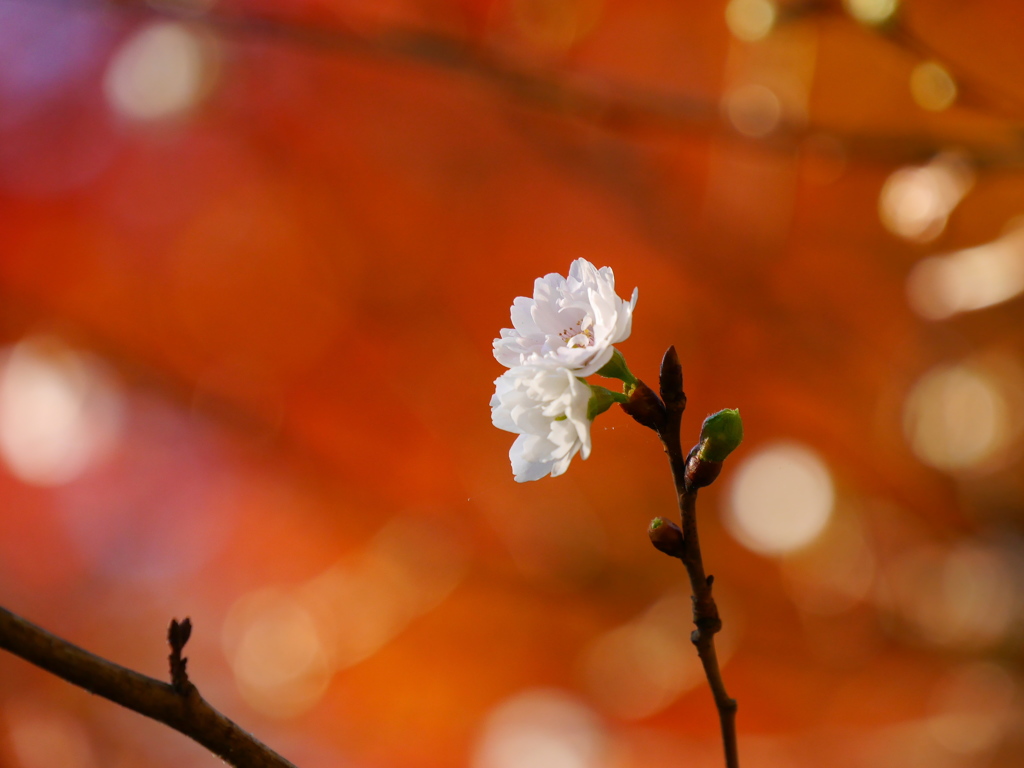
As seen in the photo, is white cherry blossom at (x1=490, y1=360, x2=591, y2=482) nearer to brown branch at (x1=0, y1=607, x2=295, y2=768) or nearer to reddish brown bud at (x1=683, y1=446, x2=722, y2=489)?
A: reddish brown bud at (x1=683, y1=446, x2=722, y2=489)

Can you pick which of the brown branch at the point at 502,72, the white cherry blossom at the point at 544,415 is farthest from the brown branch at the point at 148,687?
the brown branch at the point at 502,72

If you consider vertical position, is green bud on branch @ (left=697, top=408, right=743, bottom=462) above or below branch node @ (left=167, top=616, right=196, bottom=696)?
above

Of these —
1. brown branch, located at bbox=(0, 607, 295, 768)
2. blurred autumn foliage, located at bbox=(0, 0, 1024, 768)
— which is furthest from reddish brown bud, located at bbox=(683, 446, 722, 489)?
blurred autumn foliage, located at bbox=(0, 0, 1024, 768)

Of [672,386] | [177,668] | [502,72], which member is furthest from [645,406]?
[502,72]

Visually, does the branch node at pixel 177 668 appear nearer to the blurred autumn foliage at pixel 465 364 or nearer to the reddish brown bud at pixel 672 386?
the reddish brown bud at pixel 672 386

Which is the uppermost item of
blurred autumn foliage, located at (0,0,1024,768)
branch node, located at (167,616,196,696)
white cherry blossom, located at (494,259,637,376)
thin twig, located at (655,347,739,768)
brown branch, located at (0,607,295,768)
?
blurred autumn foliage, located at (0,0,1024,768)

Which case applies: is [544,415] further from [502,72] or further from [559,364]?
[502,72]
